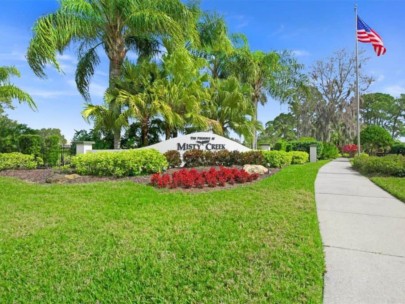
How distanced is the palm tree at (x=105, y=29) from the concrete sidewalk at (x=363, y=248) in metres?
9.17

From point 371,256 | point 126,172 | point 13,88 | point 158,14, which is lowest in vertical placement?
point 371,256

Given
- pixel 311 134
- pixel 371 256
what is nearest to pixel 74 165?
pixel 371 256

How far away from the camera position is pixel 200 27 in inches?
641

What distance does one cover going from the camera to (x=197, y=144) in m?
12.0

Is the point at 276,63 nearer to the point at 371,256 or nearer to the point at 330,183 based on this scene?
the point at 330,183

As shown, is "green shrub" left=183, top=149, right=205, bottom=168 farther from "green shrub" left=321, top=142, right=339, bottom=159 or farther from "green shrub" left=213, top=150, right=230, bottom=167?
"green shrub" left=321, top=142, right=339, bottom=159

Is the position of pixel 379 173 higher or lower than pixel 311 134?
lower

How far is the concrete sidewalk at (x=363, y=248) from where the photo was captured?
2537mm

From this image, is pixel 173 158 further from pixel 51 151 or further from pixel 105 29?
pixel 105 29

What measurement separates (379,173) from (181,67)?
925cm

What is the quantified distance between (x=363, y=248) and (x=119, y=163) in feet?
22.2

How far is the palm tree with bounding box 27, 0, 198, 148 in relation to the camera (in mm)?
10453

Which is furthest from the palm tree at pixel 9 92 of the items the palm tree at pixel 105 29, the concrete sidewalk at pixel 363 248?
the concrete sidewalk at pixel 363 248

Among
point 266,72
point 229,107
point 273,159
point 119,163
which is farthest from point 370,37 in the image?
point 119,163
